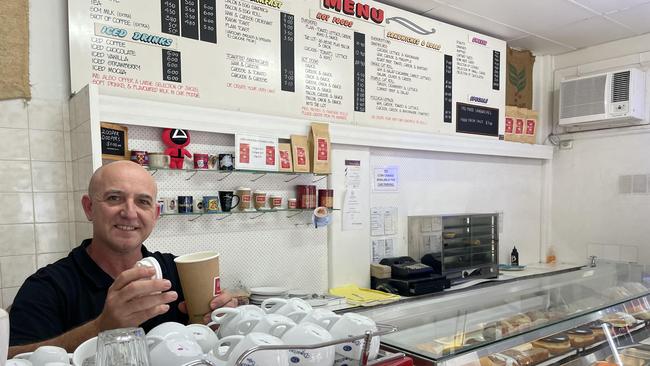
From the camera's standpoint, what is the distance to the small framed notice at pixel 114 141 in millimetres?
2258

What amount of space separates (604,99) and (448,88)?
1599 millimetres

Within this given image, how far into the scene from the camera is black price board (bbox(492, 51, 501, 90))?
14.0 feet

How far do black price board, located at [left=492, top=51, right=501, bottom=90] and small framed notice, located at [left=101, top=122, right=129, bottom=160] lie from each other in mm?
3422

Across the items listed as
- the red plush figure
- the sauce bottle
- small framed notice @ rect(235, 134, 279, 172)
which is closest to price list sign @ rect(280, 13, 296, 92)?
small framed notice @ rect(235, 134, 279, 172)

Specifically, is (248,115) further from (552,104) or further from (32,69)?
(552,104)

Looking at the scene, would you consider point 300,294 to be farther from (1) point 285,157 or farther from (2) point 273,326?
(2) point 273,326

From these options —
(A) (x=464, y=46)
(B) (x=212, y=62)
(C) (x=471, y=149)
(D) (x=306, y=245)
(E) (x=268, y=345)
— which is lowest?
(D) (x=306, y=245)

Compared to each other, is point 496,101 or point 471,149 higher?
point 496,101

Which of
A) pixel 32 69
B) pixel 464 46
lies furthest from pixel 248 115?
pixel 464 46

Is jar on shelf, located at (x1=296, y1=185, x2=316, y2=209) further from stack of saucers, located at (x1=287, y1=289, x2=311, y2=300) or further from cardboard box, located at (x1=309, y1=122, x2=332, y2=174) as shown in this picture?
stack of saucers, located at (x1=287, y1=289, x2=311, y2=300)

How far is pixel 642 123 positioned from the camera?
423cm

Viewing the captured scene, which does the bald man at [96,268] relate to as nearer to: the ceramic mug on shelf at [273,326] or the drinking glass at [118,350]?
the ceramic mug on shelf at [273,326]

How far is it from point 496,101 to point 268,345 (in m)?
4.04

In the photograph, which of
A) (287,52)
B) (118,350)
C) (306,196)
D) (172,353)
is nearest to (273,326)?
(172,353)
